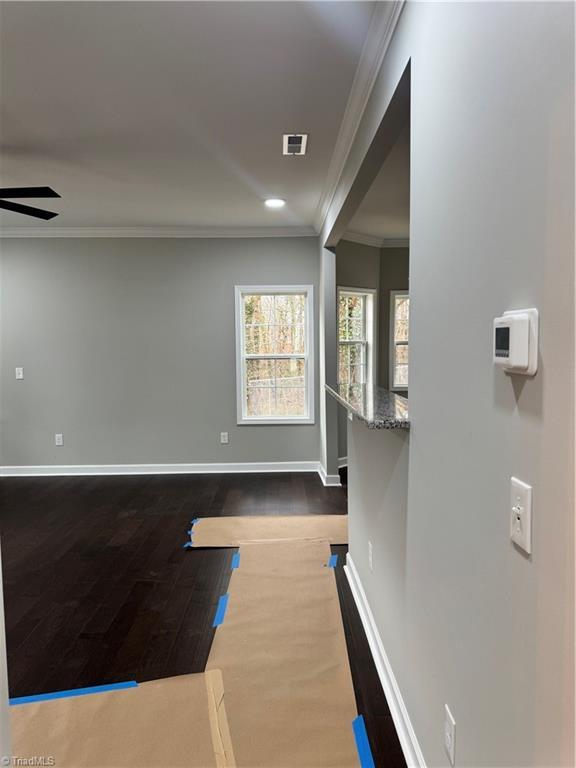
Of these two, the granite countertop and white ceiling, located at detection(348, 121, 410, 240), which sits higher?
white ceiling, located at detection(348, 121, 410, 240)

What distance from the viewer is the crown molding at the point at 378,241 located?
5223mm

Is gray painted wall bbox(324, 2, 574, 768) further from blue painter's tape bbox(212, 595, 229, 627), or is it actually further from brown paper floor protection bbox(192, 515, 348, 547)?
brown paper floor protection bbox(192, 515, 348, 547)

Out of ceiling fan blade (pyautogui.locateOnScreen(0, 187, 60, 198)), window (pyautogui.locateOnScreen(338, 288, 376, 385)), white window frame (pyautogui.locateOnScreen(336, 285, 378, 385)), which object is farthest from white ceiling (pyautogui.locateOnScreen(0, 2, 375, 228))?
white window frame (pyautogui.locateOnScreen(336, 285, 378, 385))

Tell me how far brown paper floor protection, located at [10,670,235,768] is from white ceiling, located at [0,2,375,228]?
104 inches

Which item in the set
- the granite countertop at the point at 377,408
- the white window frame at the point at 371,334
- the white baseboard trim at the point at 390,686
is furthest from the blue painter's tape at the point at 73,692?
the white window frame at the point at 371,334

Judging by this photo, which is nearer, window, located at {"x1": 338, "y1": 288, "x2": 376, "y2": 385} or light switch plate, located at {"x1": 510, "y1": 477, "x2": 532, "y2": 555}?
light switch plate, located at {"x1": 510, "y1": 477, "x2": 532, "y2": 555}

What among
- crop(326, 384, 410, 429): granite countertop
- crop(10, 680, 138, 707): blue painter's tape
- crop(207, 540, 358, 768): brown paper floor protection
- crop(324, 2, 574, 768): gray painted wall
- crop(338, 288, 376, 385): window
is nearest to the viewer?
crop(324, 2, 574, 768): gray painted wall

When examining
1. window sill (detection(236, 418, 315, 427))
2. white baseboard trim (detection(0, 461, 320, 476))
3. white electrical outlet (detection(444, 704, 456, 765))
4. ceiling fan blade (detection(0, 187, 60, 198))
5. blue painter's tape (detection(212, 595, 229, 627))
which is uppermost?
ceiling fan blade (detection(0, 187, 60, 198))

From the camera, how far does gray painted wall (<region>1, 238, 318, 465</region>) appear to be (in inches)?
190

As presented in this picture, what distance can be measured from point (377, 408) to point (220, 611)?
58.7 inches

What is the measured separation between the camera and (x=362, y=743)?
157 centimetres

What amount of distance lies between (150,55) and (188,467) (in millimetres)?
3933

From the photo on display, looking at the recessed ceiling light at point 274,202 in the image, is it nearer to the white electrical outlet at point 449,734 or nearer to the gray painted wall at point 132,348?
the gray painted wall at point 132,348

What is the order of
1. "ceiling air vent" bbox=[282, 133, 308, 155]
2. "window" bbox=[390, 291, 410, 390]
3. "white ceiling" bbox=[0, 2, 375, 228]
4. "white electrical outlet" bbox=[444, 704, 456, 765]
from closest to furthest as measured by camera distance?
"white electrical outlet" bbox=[444, 704, 456, 765], "white ceiling" bbox=[0, 2, 375, 228], "ceiling air vent" bbox=[282, 133, 308, 155], "window" bbox=[390, 291, 410, 390]
